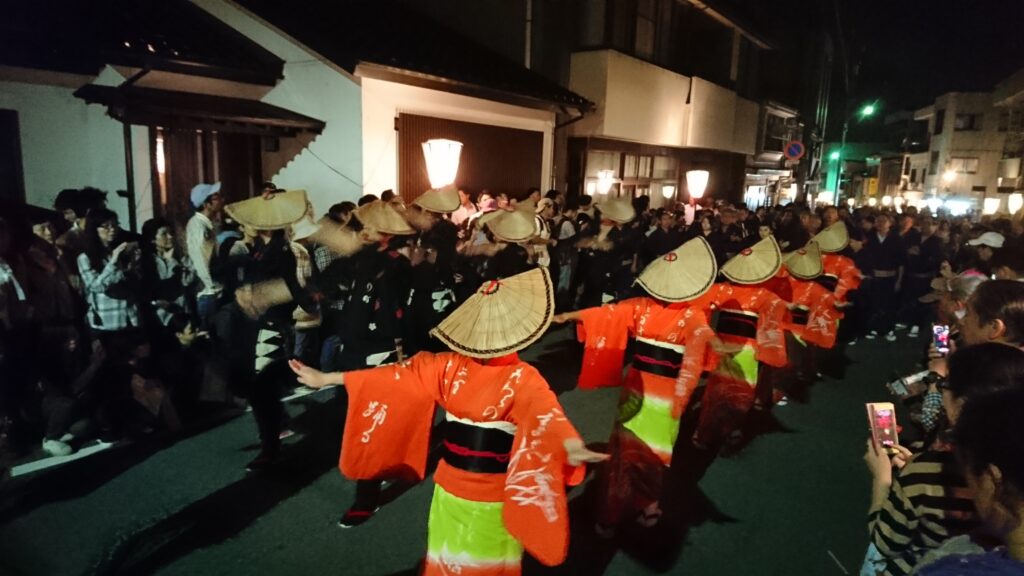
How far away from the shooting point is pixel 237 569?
395 centimetres

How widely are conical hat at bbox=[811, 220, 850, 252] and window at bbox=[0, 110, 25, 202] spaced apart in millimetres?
9814

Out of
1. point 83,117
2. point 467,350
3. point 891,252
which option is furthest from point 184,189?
point 891,252

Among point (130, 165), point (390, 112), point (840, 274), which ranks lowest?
point (840, 274)

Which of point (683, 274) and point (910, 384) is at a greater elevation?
point (683, 274)

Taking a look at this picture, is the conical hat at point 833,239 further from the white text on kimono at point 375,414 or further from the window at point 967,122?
the window at point 967,122

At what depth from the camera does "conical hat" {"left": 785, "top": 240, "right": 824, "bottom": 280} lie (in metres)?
6.90

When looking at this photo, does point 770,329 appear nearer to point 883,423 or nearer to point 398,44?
point 883,423

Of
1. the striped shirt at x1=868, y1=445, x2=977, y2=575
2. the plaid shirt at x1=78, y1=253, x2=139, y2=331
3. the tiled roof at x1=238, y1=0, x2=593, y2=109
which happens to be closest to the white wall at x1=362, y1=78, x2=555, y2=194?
the tiled roof at x1=238, y1=0, x2=593, y2=109

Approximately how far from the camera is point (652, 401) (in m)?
4.36

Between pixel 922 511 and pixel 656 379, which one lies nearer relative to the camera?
pixel 922 511

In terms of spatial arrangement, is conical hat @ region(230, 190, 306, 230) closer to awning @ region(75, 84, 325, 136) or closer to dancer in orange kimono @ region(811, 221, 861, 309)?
awning @ region(75, 84, 325, 136)

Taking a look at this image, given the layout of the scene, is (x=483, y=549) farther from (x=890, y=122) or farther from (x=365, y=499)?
(x=890, y=122)

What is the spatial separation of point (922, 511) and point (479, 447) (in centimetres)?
177

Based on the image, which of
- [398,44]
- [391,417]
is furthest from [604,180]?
[391,417]
